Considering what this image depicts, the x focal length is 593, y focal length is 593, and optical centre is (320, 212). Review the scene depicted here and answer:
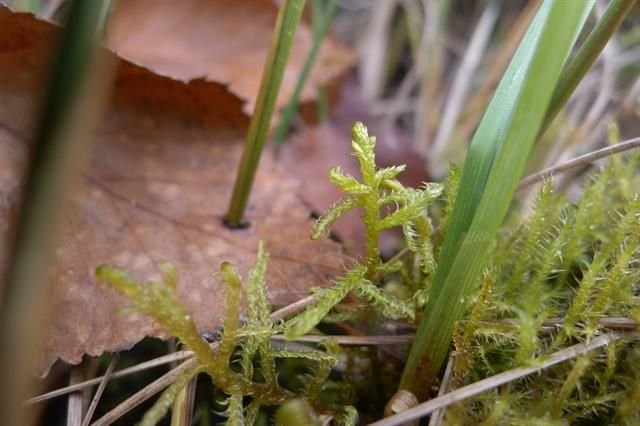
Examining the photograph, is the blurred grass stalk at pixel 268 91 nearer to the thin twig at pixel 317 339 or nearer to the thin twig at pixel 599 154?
the thin twig at pixel 317 339

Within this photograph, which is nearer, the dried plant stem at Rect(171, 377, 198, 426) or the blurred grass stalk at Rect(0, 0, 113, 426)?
the blurred grass stalk at Rect(0, 0, 113, 426)

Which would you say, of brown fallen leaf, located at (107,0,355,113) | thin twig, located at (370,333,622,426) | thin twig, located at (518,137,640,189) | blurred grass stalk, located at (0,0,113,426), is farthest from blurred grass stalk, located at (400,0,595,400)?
brown fallen leaf, located at (107,0,355,113)

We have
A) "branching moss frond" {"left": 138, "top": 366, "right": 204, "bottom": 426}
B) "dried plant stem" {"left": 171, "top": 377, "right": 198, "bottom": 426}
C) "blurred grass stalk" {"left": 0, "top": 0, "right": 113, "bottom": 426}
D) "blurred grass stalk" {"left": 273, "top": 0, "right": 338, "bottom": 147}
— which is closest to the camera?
"blurred grass stalk" {"left": 0, "top": 0, "right": 113, "bottom": 426}

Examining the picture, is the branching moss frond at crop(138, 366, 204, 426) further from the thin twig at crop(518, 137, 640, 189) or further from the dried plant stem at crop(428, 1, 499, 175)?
the dried plant stem at crop(428, 1, 499, 175)

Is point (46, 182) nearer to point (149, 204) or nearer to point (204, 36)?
point (149, 204)

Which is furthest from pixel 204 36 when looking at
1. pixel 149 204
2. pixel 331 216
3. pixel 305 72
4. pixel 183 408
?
pixel 183 408

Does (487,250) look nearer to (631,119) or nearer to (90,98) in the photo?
(90,98)
